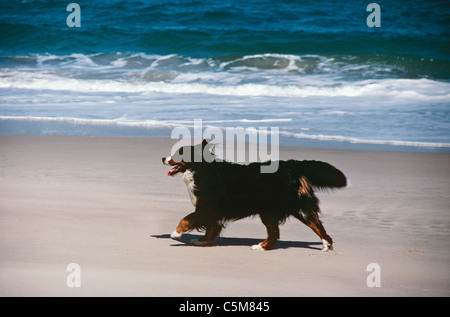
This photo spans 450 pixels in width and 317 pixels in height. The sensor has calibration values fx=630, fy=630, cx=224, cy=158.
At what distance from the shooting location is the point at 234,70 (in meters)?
17.2

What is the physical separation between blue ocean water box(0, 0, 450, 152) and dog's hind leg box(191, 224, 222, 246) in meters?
4.37

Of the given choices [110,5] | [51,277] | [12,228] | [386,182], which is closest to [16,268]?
[51,277]

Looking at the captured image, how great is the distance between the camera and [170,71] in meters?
16.9

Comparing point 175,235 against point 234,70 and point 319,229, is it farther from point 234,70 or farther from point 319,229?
point 234,70

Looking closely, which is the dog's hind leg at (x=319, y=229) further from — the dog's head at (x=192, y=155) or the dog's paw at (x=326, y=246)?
the dog's head at (x=192, y=155)

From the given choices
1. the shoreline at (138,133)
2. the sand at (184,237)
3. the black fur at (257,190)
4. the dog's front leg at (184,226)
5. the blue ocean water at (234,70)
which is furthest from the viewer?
the blue ocean water at (234,70)

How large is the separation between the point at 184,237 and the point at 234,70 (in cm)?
1248

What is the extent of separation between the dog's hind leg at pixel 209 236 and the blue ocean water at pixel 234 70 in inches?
172

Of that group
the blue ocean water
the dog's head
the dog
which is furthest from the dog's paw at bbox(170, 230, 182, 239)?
the blue ocean water

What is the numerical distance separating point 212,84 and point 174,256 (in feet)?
35.5

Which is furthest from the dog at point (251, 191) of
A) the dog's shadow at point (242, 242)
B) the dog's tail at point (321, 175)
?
the dog's shadow at point (242, 242)

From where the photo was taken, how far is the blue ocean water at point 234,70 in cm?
1041

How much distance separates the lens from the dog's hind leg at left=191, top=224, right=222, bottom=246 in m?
4.89

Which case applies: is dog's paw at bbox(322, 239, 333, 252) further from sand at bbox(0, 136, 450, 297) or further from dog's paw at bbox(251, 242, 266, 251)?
dog's paw at bbox(251, 242, 266, 251)
